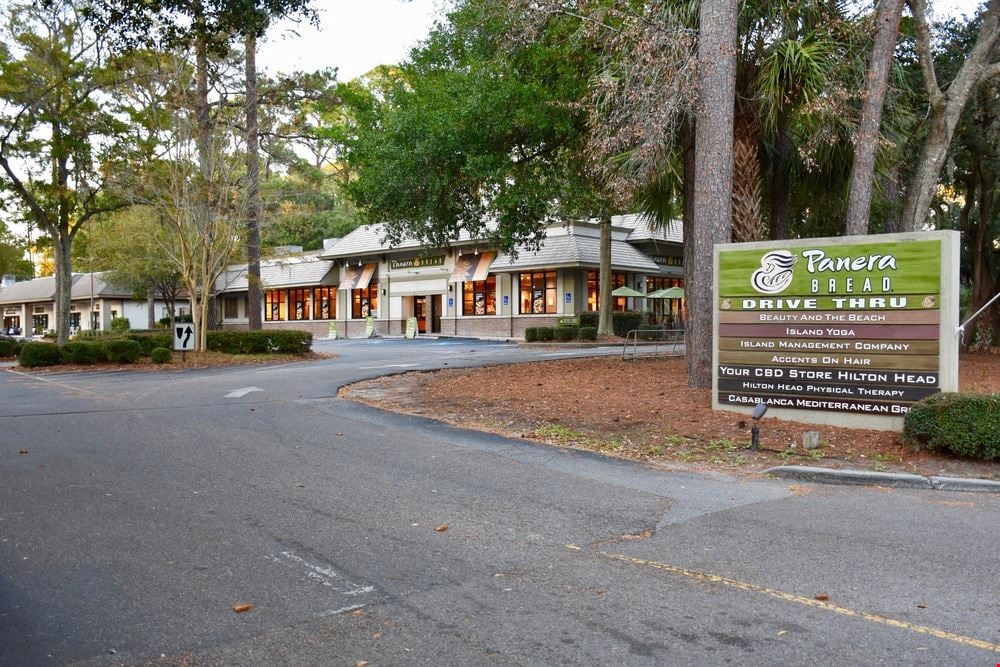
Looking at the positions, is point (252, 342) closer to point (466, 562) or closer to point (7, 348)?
point (7, 348)

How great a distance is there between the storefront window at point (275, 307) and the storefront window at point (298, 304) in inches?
23.5

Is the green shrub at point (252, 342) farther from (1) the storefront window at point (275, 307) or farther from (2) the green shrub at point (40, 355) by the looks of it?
(1) the storefront window at point (275, 307)

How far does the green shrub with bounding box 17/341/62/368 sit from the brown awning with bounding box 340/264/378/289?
23.8 meters

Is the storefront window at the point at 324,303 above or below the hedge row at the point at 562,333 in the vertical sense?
above

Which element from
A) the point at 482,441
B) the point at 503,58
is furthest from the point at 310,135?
the point at 482,441

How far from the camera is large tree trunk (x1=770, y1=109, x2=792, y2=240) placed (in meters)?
15.5

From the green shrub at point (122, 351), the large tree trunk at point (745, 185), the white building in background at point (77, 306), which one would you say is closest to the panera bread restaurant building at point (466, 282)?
the white building in background at point (77, 306)

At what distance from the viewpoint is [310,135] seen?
2573cm

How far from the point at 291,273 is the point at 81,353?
28.1 m

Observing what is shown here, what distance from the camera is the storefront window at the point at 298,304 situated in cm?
5028

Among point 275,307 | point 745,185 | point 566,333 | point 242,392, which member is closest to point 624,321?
point 566,333

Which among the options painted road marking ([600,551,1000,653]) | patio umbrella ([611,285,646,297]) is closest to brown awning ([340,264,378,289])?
patio umbrella ([611,285,646,297])

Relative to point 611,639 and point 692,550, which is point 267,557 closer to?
point 611,639

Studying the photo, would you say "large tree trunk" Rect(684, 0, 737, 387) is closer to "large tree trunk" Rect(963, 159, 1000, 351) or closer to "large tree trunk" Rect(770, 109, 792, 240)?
"large tree trunk" Rect(770, 109, 792, 240)
